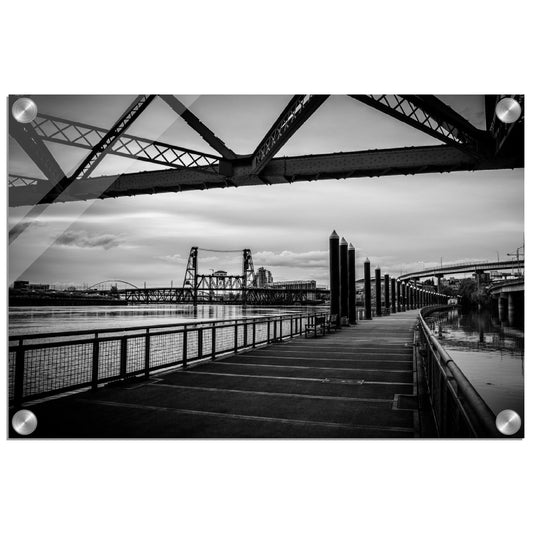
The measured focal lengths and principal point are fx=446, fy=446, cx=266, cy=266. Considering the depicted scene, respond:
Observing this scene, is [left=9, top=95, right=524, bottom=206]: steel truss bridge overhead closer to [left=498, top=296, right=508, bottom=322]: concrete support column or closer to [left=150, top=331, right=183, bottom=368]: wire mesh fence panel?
[left=150, top=331, right=183, bottom=368]: wire mesh fence panel

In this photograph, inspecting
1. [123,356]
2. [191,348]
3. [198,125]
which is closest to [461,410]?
[198,125]

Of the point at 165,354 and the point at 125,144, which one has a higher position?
the point at 125,144

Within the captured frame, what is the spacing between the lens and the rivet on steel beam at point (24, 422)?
3979mm

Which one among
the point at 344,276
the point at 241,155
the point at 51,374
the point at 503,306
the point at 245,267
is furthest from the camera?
the point at 245,267

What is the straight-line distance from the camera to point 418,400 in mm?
6328

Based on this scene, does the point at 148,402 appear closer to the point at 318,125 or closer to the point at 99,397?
the point at 99,397

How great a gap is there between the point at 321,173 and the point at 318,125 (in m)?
1.06

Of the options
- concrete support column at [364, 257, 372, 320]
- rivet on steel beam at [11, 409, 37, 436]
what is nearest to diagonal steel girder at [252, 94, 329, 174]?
rivet on steel beam at [11, 409, 37, 436]

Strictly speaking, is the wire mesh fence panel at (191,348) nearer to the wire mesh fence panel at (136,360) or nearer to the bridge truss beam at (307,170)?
the wire mesh fence panel at (136,360)

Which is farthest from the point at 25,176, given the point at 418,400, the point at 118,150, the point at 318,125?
the point at 418,400

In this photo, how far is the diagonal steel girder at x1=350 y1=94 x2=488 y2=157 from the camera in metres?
5.02

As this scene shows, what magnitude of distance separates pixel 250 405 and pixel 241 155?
152 inches

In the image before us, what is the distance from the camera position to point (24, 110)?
442 centimetres

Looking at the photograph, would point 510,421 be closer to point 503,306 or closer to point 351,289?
point 503,306
